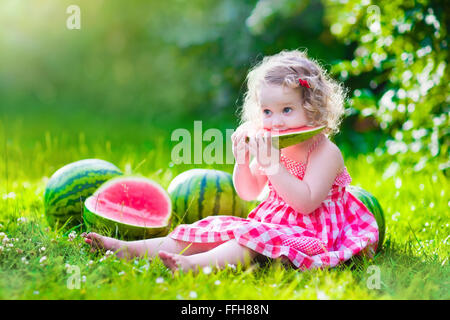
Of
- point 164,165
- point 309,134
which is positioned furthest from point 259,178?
point 164,165

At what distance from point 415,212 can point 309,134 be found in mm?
1470

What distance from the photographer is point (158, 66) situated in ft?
29.1

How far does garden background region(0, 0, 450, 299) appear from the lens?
2355 mm

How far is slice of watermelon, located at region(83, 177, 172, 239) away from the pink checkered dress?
29 centimetres

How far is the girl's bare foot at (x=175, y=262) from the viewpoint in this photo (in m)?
2.40

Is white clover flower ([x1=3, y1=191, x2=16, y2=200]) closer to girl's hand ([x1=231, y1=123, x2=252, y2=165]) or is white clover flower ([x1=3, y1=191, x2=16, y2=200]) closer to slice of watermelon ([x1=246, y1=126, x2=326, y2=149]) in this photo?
girl's hand ([x1=231, y1=123, x2=252, y2=165])

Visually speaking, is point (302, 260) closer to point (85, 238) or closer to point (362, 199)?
point (362, 199)

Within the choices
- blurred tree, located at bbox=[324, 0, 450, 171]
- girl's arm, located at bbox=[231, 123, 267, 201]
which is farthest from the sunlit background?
girl's arm, located at bbox=[231, 123, 267, 201]

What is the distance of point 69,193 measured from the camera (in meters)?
→ 3.14

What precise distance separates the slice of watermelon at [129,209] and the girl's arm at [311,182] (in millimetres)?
793

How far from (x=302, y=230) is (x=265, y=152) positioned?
429 millimetres

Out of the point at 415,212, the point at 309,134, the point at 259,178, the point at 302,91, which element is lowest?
the point at 415,212

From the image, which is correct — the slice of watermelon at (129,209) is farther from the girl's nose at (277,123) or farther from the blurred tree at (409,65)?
the blurred tree at (409,65)

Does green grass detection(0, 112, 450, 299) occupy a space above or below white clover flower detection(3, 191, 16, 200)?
below
